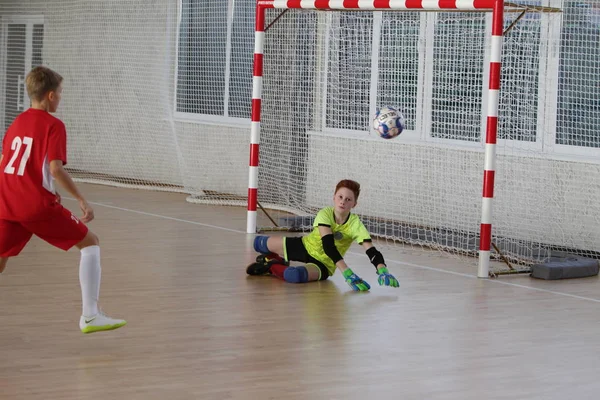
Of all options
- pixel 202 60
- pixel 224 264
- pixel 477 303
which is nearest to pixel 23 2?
pixel 202 60

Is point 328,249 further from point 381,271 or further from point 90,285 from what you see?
point 90,285

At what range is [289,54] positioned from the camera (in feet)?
35.3

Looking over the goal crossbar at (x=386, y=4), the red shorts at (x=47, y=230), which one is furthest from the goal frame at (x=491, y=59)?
the red shorts at (x=47, y=230)

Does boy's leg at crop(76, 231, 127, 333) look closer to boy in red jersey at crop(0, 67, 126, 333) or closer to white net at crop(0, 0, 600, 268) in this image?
boy in red jersey at crop(0, 67, 126, 333)

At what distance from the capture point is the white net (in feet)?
28.5

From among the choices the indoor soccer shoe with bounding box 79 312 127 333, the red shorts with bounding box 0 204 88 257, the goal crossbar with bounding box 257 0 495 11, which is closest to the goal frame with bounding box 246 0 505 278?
the goal crossbar with bounding box 257 0 495 11

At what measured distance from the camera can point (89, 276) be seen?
15.6 ft

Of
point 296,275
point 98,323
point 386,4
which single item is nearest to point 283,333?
point 98,323

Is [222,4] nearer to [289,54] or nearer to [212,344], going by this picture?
[289,54]

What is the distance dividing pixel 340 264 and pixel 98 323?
2.06 m

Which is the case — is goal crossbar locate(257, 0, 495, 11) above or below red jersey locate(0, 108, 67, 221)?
above

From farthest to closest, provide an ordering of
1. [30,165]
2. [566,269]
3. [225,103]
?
[225,103], [566,269], [30,165]

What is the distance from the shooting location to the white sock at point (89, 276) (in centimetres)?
475

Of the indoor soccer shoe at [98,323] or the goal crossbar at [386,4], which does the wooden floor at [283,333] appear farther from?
the goal crossbar at [386,4]
